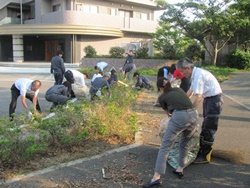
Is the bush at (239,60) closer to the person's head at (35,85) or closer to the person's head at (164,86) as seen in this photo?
the person's head at (35,85)

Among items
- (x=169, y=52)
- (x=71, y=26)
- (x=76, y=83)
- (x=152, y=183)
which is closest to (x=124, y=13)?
(x=71, y=26)

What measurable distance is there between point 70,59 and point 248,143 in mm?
21077

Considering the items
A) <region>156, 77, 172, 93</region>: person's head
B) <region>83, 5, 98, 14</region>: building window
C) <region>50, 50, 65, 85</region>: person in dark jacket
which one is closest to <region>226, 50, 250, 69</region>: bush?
<region>50, 50, 65, 85</region>: person in dark jacket

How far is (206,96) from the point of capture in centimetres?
416

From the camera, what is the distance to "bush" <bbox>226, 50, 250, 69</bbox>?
1805 cm

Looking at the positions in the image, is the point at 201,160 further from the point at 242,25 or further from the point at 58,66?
the point at 242,25

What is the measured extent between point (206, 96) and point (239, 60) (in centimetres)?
1568

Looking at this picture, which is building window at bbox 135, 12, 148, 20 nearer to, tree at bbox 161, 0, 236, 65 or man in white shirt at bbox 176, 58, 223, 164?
tree at bbox 161, 0, 236, 65

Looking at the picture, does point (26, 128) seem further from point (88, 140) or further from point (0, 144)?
point (88, 140)

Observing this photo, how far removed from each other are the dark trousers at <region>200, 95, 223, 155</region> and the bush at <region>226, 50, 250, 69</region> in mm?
15442

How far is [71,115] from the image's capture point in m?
4.70

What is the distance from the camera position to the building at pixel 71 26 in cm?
2380

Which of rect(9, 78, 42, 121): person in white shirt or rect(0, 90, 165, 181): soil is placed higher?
rect(9, 78, 42, 121): person in white shirt

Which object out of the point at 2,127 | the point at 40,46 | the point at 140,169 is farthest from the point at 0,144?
the point at 40,46
